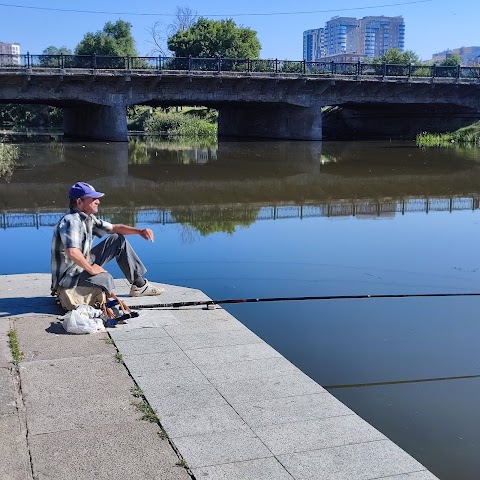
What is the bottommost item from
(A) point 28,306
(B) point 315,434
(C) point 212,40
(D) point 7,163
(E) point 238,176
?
(B) point 315,434

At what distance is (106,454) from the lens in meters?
3.97

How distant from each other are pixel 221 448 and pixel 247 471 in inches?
11.6

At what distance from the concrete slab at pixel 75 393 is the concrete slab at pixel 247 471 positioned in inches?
32.3

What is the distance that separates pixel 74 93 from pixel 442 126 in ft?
86.9

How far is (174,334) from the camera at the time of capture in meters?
6.23

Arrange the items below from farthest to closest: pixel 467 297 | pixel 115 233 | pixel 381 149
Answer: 1. pixel 381 149
2. pixel 467 297
3. pixel 115 233

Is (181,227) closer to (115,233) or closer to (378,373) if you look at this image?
(115,233)

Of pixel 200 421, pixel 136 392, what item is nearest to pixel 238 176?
pixel 136 392

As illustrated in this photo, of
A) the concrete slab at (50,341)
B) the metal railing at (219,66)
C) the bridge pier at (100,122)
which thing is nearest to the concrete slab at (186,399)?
the concrete slab at (50,341)

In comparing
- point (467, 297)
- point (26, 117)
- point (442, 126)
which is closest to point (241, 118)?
point (442, 126)

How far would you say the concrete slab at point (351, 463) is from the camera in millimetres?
3848

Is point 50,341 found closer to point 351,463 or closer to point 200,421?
point 200,421

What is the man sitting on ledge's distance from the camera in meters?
6.36

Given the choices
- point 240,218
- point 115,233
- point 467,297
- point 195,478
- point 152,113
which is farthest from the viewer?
point 152,113
